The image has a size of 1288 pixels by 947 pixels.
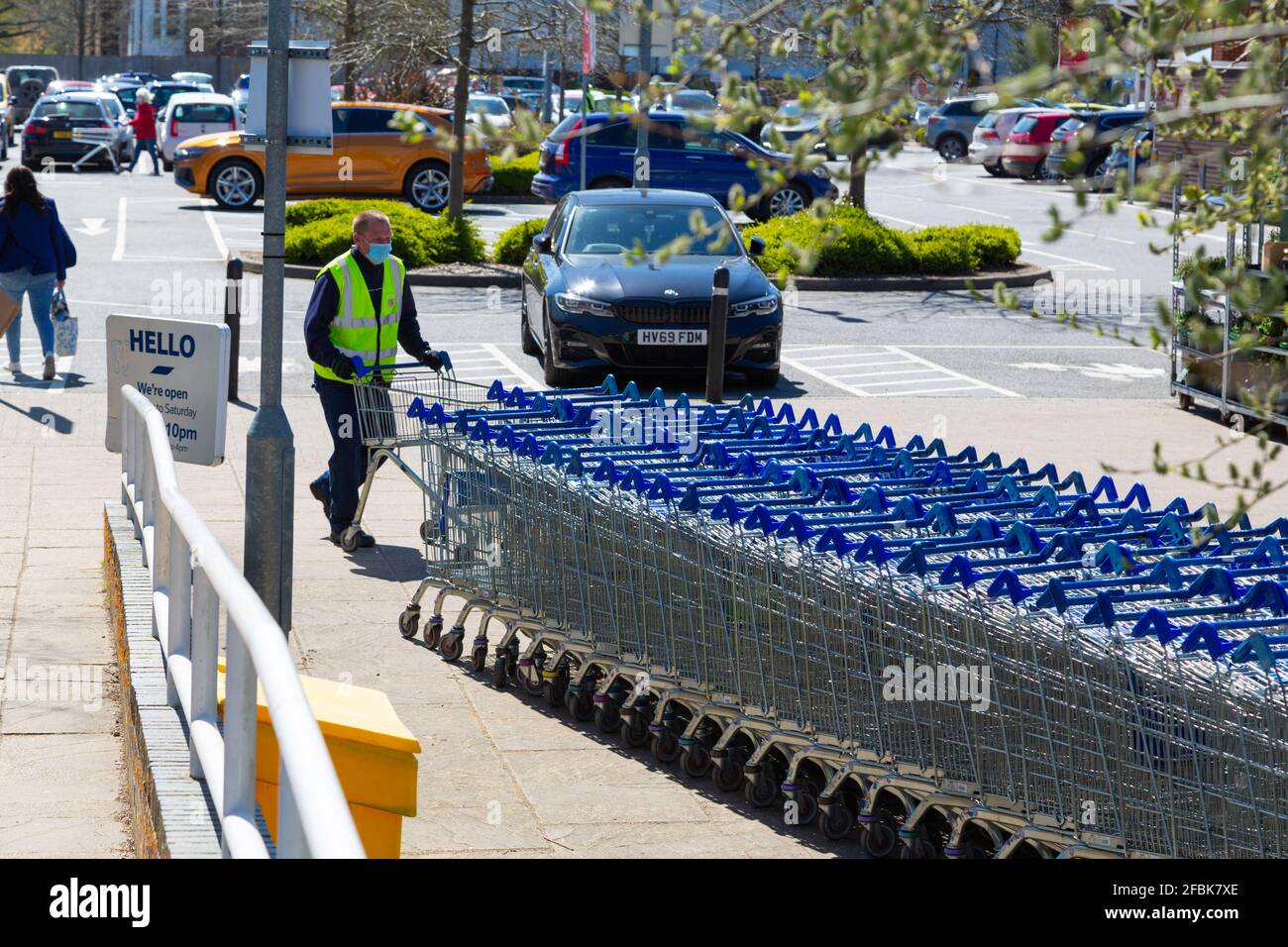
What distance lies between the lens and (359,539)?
33.7 feet

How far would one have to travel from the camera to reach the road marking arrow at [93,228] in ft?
90.3

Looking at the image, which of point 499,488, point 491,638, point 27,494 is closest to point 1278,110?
point 499,488

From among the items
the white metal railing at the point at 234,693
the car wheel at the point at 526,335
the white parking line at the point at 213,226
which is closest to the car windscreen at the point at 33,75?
the white parking line at the point at 213,226

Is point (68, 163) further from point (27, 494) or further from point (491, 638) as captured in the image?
Result: point (491, 638)

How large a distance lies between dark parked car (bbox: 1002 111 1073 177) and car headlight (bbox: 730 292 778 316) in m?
29.0

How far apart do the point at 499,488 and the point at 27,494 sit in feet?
15.8

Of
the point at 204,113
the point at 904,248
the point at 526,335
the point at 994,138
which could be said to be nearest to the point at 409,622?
the point at 526,335

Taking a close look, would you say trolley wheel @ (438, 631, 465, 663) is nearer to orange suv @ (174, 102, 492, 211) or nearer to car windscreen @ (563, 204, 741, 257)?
car windscreen @ (563, 204, 741, 257)

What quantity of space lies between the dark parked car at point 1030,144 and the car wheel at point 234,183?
19.9 meters

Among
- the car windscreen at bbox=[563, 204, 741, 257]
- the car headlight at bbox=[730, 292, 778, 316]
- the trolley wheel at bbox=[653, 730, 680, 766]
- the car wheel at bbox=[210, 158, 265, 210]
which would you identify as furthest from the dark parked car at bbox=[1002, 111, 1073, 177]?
the trolley wheel at bbox=[653, 730, 680, 766]

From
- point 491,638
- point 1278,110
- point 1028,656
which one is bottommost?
point 491,638

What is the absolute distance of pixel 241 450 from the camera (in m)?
13.2

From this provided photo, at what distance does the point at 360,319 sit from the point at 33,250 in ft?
20.5

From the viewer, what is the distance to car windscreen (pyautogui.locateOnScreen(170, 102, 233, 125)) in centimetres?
3941
